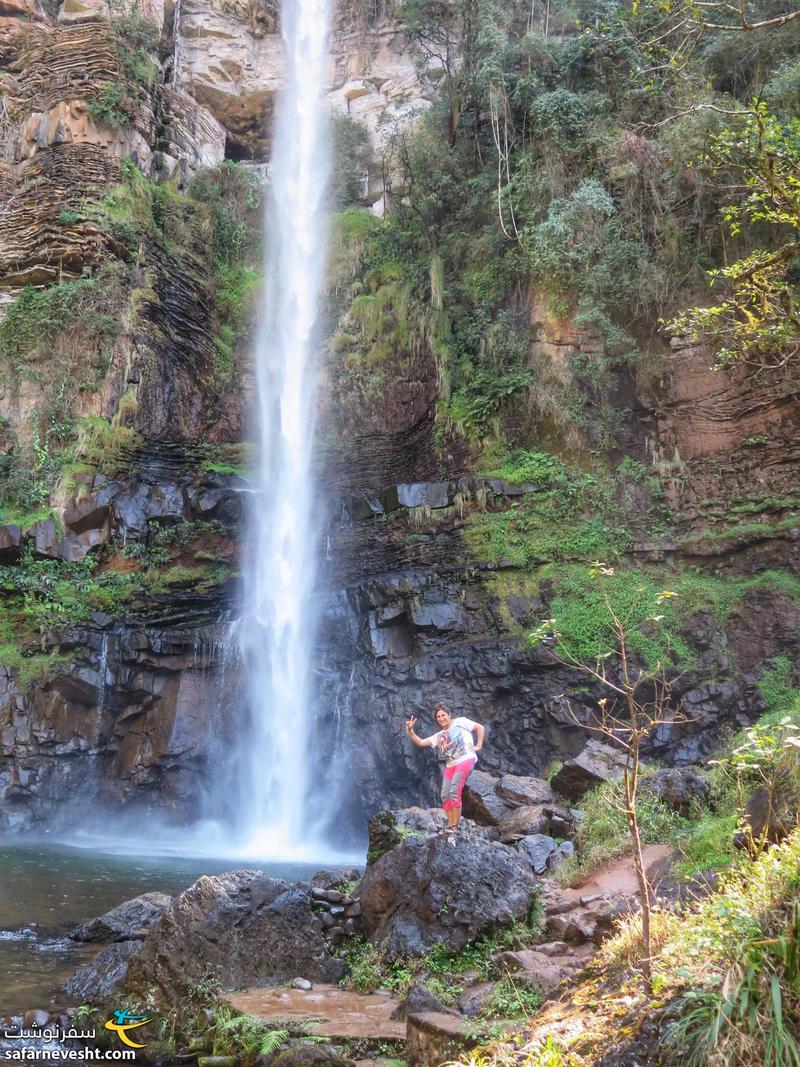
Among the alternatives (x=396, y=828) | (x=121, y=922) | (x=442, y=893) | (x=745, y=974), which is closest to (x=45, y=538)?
(x=121, y=922)

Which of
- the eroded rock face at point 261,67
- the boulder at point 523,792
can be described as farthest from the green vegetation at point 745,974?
the eroded rock face at point 261,67

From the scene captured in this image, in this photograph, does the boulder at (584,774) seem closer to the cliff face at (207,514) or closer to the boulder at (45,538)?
the cliff face at (207,514)

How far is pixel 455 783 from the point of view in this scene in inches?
325

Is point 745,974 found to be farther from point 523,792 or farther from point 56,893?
point 56,893

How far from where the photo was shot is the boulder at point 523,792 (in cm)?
965

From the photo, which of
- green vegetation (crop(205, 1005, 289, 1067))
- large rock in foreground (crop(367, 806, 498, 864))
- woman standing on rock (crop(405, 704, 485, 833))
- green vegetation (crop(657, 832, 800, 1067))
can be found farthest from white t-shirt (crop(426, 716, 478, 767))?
green vegetation (crop(657, 832, 800, 1067))

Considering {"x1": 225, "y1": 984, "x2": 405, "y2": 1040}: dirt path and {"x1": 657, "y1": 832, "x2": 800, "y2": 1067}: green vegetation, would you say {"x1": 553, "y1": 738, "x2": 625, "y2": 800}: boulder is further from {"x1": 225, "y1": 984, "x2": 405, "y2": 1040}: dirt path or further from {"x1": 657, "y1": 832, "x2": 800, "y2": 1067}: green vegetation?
{"x1": 657, "y1": 832, "x2": 800, "y2": 1067}: green vegetation

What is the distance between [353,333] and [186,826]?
1274cm

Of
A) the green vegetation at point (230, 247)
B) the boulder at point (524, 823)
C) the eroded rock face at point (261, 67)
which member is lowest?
the boulder at point (524, 823)

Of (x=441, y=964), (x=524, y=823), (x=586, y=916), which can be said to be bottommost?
(x=441, y=964)

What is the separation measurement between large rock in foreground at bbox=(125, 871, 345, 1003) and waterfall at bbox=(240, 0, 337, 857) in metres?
Answer: 7.25

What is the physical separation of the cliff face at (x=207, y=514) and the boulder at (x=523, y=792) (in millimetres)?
4402

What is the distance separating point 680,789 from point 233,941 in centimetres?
476

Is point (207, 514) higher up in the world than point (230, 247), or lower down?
lower down
